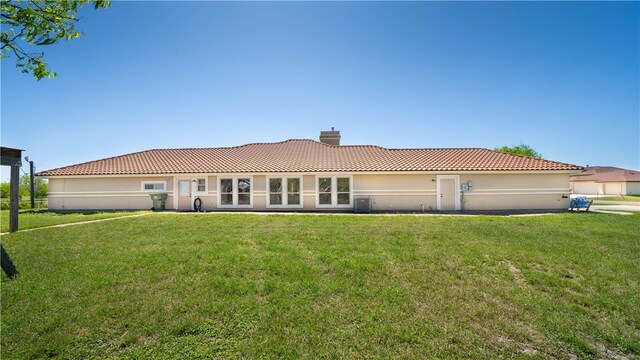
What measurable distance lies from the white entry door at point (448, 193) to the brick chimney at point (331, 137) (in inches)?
447

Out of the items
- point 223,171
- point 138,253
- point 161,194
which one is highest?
point 223,171

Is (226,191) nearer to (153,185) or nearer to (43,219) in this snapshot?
(153,185)

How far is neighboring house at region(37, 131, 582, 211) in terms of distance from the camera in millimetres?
18938

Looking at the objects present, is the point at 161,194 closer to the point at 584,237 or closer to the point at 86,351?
the point at 86,351

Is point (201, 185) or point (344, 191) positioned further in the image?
point (201, 185)

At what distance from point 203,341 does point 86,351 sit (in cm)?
143

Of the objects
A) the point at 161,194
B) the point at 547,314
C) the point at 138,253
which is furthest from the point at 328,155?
the point at 547,314

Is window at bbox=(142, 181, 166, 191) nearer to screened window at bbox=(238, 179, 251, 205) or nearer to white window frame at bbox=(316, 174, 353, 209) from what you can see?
screened window at bbox=(238, 179, 251, 205)

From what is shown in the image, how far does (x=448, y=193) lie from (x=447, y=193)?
0.06 m

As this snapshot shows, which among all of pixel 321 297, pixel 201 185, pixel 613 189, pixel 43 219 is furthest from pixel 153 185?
pixel 613 189

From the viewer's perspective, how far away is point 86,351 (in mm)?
3863

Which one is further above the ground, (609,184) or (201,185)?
(201,185)

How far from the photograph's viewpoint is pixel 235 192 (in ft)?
65.0

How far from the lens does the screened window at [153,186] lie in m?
20.2
